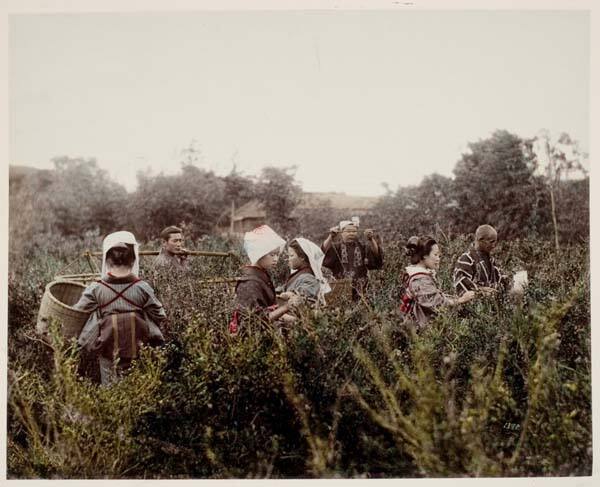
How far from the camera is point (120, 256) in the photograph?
457 centimetres

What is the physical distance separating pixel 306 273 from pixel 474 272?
1.36m

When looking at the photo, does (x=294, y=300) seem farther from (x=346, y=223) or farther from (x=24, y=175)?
(x=24, y=175)

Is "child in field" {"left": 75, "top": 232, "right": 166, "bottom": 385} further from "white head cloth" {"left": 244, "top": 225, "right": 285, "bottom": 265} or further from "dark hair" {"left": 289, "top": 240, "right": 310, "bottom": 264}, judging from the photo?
"dark hair" {"left": 289, "top": 240, "right": 310, "bottom": 264}

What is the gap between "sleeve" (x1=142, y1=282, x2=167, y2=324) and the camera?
4559 millimetres

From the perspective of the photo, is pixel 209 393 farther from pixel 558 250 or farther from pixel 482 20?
pixel 482 20

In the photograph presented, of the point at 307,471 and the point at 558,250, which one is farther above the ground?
the point at 558,250

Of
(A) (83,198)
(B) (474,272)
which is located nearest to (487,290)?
(B) (474,272)

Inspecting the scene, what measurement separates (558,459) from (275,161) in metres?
2.98

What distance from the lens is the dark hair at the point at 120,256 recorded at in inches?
180

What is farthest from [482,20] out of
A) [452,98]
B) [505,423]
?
[505,423]

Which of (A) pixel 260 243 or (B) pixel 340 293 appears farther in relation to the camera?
(B) pixel 340 293

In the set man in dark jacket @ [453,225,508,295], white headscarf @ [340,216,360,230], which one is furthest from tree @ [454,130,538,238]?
white headscarf @ [340,216,360,230]

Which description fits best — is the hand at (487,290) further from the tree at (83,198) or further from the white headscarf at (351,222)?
the tree at (83,198)

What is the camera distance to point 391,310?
479cm
